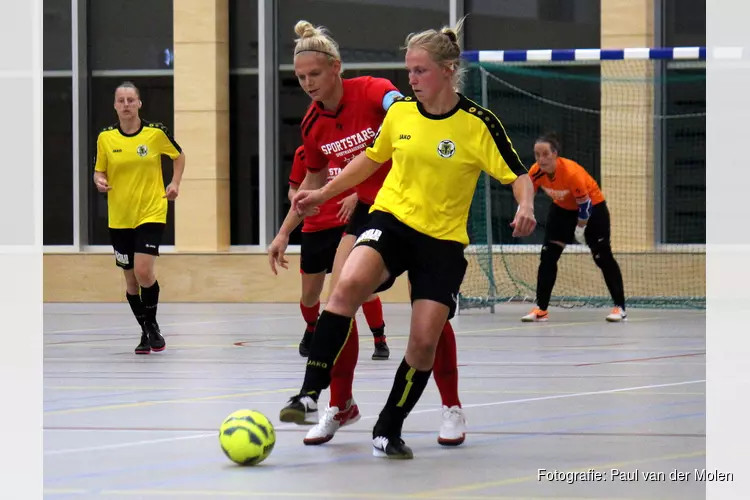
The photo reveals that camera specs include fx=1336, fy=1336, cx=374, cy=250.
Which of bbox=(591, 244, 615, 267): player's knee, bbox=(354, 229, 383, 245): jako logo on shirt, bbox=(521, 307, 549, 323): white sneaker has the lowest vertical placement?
bbox=(521, 307, 549, 323): white sneaker

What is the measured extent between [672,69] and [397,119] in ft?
39.9

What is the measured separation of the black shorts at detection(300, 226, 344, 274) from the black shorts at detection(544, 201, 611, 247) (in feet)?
15.6

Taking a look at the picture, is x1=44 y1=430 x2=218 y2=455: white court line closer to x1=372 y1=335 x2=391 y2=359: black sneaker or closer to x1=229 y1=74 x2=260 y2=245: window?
x1=372 y1=335 x2=391 y2=359: black sneaker

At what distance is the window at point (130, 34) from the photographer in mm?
18891

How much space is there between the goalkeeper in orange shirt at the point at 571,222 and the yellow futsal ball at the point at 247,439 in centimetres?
828

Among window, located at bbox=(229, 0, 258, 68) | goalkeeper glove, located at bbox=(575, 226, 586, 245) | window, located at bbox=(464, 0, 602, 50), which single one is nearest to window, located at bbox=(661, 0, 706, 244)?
window, located at bbox=(464, 0, 602, 50)

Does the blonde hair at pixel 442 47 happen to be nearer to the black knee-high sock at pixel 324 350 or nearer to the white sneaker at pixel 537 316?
the black knee-high sock at pixel 324 350

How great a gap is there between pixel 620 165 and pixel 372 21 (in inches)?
157

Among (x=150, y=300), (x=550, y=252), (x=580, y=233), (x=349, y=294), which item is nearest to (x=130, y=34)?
(x=550, y=252)

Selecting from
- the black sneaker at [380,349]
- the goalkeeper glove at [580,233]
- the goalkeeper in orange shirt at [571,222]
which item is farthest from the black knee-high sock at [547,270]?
the black sneaker at [380,349]

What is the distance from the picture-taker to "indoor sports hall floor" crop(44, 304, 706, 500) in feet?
16.5

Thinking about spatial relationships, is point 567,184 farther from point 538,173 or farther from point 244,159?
point 244,159

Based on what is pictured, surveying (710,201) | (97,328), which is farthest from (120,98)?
(710,201)

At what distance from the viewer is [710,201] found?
18781 mm
